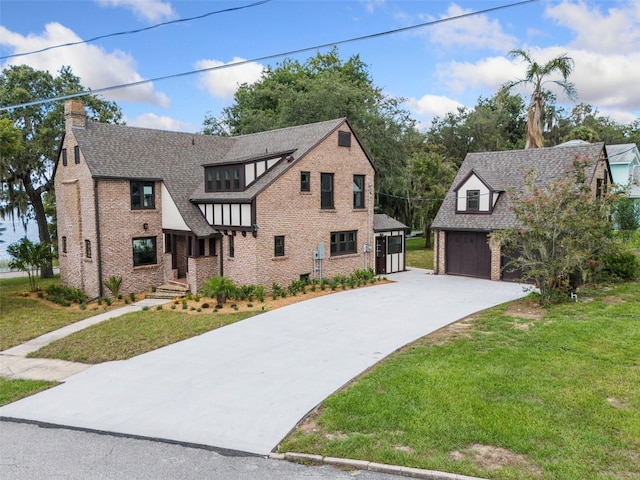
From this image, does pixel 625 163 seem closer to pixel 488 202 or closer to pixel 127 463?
pixel 488 202

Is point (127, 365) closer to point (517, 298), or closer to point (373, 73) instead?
point (517, 298)

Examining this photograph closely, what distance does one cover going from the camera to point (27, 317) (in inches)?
690

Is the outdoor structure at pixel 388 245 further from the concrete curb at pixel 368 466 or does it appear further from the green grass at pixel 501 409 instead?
the concrete curb at pixel 368 466

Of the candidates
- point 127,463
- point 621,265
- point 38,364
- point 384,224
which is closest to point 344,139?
point 384,224

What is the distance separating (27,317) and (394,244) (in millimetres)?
16967

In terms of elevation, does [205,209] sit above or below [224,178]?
below

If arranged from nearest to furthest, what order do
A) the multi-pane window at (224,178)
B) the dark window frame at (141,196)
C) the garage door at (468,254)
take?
the multi-pane window at (224,178), the dark window frame at (141,196), the garage door at (468,254)

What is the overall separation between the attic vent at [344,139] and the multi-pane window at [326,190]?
157cm

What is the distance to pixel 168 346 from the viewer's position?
40.6 feet

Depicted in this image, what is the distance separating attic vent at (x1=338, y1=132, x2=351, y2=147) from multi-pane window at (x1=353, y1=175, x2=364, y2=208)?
5.66 ft

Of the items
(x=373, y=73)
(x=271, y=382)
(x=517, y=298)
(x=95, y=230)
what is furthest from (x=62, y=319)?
(x=373, y=73)

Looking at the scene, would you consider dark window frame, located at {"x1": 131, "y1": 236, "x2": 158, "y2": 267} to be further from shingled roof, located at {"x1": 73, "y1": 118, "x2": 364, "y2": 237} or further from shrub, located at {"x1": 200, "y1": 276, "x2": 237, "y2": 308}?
shrub, located at {"x1": 200, "y1": 276, "x2": 237, "y2": 308}

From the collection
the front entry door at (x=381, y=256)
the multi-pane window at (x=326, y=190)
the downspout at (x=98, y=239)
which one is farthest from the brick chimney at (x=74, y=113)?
the front entry door at (x=381, y=256)

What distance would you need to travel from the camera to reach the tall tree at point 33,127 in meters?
25.6
